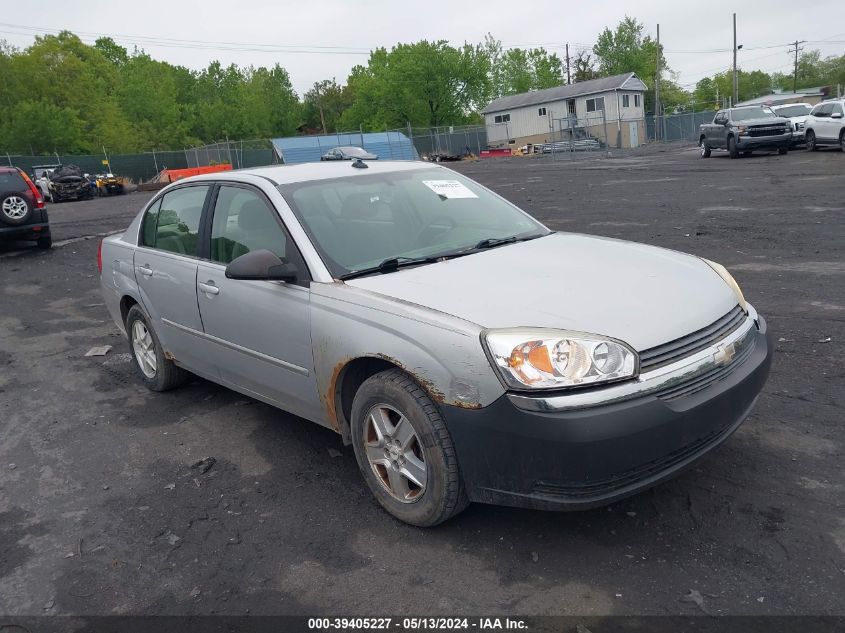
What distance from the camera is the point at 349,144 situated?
155ft

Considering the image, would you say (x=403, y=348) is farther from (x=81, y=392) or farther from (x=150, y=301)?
(x=81, y=392)

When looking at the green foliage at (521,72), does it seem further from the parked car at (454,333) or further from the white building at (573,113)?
the parked car at (454,333)

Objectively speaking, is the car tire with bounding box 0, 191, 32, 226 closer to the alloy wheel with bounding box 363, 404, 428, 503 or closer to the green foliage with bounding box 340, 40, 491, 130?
the alloy wheel with bounding box 363, 404, 428, 503

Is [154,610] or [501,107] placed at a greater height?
[501,107]

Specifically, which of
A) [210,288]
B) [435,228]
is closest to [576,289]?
[435,228]

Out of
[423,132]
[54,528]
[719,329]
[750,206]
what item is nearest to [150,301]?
[54,528]

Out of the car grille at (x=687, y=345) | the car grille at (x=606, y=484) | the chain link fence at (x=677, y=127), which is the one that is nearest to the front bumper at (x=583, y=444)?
the car grille at (x=606, y=484)

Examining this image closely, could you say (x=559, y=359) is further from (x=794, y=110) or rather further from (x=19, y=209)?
(x=794, y=110)

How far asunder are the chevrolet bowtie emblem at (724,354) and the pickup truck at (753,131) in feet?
79.8

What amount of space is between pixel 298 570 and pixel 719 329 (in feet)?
6.96

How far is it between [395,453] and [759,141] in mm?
25204

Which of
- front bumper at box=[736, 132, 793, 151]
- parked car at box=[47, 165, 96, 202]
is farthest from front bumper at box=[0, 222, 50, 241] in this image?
parked car at box=[47, 165, 96, 202]

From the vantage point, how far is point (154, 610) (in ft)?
9.70

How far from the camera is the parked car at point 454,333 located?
2811 millimetres
